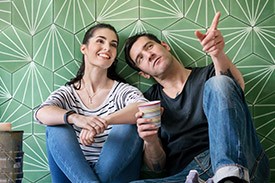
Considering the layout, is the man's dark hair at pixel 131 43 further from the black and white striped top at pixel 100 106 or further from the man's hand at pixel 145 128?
the man's hand at pixel 145 128

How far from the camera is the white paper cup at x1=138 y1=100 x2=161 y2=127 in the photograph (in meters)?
1.40

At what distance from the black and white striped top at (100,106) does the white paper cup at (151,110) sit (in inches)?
12.8

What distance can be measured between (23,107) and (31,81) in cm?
13

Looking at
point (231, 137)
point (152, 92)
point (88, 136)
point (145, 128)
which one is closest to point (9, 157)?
point (88, 136)

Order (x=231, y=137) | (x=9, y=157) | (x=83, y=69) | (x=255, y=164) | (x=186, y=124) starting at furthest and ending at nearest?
(x=83, y=69), (x=186, y=124), (x=9, y=157), (x=255, y=164), (x=231, y=137)

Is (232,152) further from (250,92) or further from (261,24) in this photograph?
(261,24)

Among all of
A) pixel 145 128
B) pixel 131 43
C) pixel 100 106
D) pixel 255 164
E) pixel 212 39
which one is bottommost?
pixel 255 164

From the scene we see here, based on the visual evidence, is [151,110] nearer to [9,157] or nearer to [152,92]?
[152,92]

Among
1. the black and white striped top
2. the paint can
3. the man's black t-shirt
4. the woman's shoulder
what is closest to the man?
the man's black t-shirt

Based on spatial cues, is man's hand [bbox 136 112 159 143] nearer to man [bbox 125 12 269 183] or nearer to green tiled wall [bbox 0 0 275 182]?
man [bbox 125 12 269 183]

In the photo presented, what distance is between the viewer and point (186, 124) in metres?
1.74

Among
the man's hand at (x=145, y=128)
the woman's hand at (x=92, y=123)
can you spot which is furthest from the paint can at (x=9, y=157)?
the man's hand at (x=145, y=128)

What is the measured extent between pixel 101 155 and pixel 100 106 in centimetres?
34

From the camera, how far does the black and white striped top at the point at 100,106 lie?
5.85 ft
